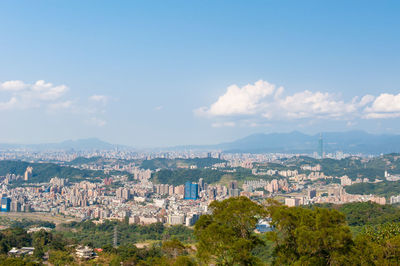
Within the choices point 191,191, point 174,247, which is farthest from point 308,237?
point 191,191

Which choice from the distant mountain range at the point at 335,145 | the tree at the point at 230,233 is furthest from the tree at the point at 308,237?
the distant mountain range at the point at 335,145

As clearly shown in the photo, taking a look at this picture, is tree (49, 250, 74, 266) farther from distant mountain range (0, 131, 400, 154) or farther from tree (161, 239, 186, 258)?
distant mountain range (0, 131, 400, 154)

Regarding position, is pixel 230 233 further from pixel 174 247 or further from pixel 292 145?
pixel 292 145

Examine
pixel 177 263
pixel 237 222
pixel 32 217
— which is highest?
pixel 237 222

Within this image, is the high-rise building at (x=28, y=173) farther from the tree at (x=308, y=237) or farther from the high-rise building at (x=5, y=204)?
the tree at (x=308, y=237)

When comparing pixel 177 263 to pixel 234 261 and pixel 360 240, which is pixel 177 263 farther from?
pixel 360 240

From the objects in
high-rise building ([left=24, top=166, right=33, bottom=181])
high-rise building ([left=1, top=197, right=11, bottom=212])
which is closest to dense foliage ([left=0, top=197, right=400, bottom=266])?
high-rise building ([left=1, top=197, right=11, bottom=212])

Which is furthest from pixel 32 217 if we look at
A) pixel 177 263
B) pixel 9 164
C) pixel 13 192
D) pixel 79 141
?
pixel 79 141
